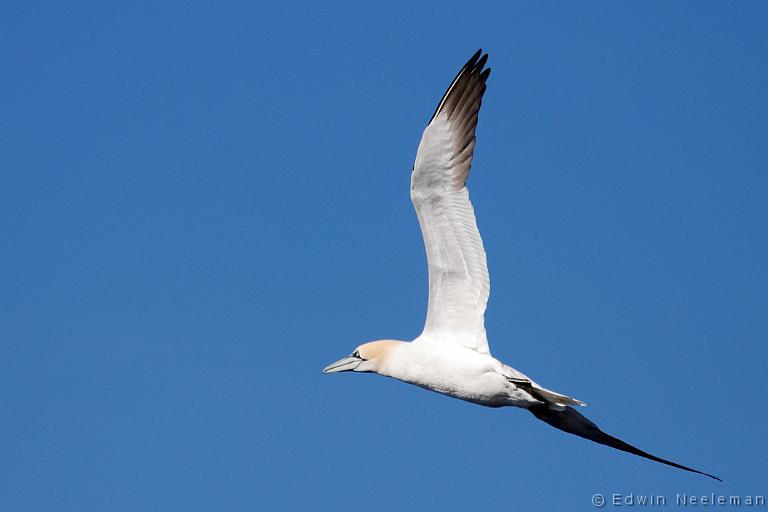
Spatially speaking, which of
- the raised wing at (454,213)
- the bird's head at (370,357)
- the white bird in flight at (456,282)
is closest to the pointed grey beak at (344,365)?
the bird's head at (370,357)

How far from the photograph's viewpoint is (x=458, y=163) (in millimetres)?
12570

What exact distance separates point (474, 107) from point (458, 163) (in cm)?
69

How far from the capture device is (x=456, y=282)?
12.8 meters

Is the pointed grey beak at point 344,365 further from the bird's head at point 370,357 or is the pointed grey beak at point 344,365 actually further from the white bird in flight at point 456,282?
the white bird in flight at point 456,282

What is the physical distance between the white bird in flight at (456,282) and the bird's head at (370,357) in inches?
6.5

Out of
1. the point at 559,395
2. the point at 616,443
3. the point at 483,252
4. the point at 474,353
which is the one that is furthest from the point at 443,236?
the point at 616,443

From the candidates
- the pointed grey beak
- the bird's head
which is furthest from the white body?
the pointed grey beak

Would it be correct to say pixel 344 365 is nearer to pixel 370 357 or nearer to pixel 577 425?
pixel 370 357

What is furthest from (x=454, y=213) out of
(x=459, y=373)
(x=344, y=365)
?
(x=344, y=365)

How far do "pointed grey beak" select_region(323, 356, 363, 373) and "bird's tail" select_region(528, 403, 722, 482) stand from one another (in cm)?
216

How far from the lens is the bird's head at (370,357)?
13.2 metres

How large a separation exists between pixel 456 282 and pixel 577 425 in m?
2.34

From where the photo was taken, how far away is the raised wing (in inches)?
494

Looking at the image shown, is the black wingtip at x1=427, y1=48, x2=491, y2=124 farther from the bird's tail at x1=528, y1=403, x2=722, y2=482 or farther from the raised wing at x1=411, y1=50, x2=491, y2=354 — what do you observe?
the bird's tail at x1=528, y1=403, x2=722, y2=482
